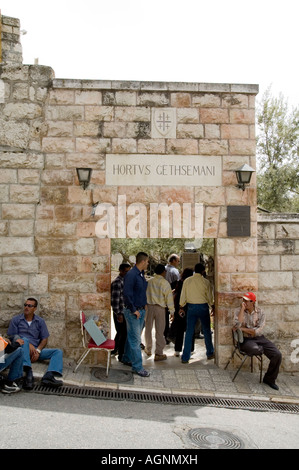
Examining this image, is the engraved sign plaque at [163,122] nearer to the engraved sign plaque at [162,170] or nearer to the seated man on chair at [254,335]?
the engraved sign plaque at [162,170]

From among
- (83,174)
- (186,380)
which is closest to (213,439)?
(186,380)

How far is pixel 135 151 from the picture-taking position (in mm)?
7098

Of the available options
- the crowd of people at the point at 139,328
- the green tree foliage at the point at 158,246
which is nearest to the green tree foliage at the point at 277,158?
the green tree foliage at the point at 158,246

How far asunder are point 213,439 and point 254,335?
2.51m

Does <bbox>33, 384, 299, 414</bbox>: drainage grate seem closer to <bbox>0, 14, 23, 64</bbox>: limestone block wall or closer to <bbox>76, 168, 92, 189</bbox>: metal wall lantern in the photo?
<bbox>76, 168, 92, 189</bbox>: metal wall lantern

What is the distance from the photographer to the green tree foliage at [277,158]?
1586 centimetres

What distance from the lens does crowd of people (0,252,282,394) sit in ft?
18.8

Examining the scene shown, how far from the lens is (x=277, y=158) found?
1641 centimetres

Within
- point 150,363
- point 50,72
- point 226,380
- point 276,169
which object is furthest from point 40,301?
point 276,169

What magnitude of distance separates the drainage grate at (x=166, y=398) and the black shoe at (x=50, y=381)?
0.16ft

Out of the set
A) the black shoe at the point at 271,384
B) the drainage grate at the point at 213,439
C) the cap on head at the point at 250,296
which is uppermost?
the cap on head at the point at 250,296

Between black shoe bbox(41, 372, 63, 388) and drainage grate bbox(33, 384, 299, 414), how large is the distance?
5 cm

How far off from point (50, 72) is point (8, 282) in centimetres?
339

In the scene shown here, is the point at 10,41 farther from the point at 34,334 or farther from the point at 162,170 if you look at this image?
the point at 34,334
